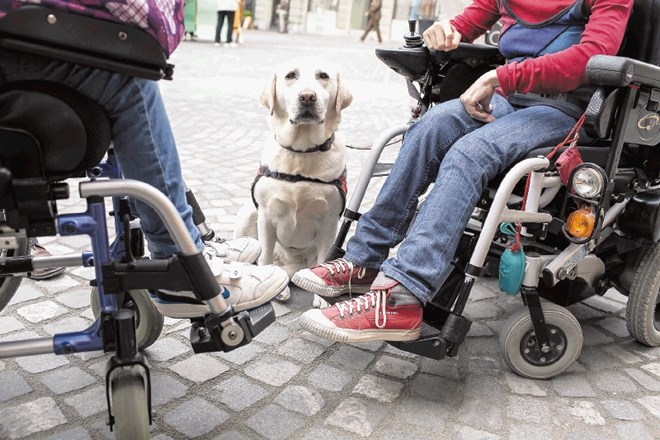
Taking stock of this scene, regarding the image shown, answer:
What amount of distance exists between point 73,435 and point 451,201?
150cm

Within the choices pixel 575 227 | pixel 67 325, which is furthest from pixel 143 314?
pixel 575 227

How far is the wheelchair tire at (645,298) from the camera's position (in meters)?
2.56

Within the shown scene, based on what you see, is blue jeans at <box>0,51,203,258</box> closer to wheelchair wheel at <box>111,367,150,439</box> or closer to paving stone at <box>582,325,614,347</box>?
wheelchair wheel at <box>111,367,150,439</box>

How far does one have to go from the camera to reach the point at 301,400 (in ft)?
7.43

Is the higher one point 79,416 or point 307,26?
point 307,26

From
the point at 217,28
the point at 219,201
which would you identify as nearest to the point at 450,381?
the point at 219,201

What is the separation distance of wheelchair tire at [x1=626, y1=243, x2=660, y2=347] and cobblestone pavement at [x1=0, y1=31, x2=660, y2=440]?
0.12 meters

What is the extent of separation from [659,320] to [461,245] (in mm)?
1054

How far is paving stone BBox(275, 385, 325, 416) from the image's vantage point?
2211mm

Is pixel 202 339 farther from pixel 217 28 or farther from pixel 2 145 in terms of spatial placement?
pixel 217 28

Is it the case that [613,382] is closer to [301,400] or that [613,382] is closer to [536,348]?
[536,348]

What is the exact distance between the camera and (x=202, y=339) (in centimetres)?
192

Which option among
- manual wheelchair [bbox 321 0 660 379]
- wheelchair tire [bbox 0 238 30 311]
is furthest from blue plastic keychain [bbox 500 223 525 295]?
wheelchair tire [bbox 0 238 30 311]

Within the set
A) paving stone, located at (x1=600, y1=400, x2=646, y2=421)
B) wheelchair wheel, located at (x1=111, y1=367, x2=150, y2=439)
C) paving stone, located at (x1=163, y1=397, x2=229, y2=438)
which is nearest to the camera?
wheelchair wheel, located at (x1=111, y1=367, x2=150, y2=439)
